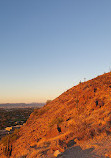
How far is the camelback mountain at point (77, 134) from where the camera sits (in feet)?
20.2

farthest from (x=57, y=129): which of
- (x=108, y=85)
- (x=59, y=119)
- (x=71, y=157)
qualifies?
(x=108, y=85)

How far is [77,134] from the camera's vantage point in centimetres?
739

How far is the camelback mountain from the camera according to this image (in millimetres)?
6160

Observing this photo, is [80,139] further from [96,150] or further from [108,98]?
[108,98]

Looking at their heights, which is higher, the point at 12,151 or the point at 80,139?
the point at 80,139

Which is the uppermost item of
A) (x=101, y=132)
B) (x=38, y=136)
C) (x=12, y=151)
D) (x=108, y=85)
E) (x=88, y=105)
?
(x=108, y=85)

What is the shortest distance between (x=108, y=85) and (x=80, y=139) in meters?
5.26

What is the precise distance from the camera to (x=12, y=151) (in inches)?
391

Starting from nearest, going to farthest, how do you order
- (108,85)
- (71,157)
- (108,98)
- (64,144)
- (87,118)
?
(71,157) < (64,144) < (87,118) < (108,98) < (108,85)

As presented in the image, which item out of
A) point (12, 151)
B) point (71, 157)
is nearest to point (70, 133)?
point (71, 157)

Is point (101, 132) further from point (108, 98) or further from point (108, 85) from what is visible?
point (108, 85)

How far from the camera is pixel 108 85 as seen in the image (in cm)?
1082

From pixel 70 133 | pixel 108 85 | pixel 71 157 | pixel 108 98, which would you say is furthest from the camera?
pixel 108 85

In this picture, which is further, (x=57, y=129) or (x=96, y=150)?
(x=57, y=129)
